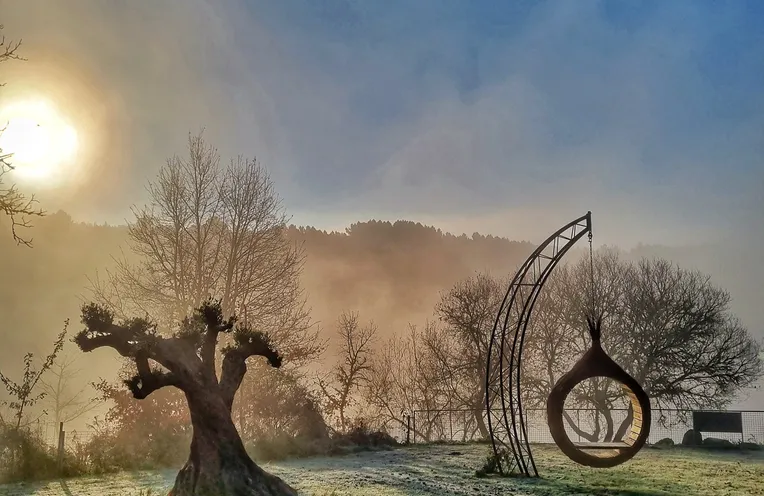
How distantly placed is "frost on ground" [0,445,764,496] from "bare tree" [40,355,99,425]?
63.0 feet

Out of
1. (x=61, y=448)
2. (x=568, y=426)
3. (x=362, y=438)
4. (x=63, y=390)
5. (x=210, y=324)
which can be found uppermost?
(x=210, y=324)

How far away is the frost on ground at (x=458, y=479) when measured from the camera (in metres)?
14.6

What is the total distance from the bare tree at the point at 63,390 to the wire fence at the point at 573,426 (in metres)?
18.0

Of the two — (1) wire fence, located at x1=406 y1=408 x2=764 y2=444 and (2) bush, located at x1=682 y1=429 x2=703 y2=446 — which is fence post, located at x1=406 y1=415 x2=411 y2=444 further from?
(2) bush, located at x1=682 y1=429 x2=703 y2=446

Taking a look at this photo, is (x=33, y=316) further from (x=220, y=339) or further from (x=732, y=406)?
(x=732, y=406)

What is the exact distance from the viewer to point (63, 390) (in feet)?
119

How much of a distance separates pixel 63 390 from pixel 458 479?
28.1 metres

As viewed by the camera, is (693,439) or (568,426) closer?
(693,439)

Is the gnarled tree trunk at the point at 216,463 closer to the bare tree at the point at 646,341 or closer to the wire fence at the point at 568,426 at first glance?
the wire fence at the point at 568,426

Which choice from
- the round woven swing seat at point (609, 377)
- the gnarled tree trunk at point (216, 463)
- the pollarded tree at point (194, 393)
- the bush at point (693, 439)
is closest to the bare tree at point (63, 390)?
the pollarded tree at point (194, 393)

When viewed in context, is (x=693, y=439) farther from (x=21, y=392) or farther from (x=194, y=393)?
(x=21, y=392)

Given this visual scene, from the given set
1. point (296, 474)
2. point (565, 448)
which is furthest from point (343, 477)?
point (565, 448)

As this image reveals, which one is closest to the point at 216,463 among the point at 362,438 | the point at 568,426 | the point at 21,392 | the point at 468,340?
the point at 21,392

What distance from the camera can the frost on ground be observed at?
574 inches
